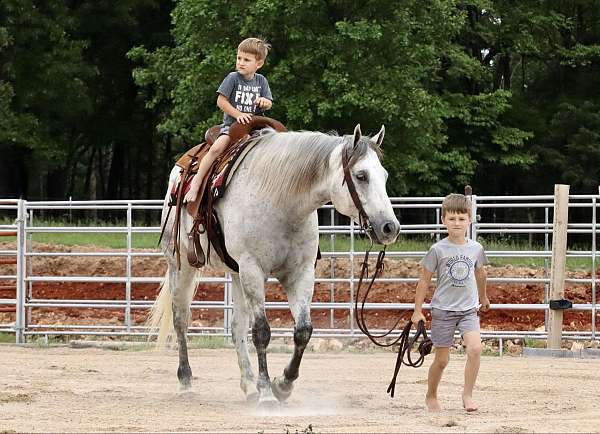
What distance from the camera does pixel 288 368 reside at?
7711 mm

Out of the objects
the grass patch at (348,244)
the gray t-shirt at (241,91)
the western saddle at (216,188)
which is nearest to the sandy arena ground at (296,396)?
the western saddle at (216,188)

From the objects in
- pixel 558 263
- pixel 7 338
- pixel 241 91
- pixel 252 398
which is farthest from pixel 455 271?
pixel 7 338

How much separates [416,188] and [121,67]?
11361 millimetres

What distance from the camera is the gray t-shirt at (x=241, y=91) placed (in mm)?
8188

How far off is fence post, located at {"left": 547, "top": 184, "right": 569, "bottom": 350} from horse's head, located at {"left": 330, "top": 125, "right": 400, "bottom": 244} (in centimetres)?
575

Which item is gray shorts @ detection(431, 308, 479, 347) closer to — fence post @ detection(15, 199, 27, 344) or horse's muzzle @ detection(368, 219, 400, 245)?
horse's muzzle @ detection(368, 219, 400, 245)

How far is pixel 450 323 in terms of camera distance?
702 cm

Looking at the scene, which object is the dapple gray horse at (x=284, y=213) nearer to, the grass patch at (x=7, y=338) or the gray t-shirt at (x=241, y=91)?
Answer: the gray t-shirt at (x=241, y=91)

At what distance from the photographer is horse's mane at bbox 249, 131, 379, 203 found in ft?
24.6

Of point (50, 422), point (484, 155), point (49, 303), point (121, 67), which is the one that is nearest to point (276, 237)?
point (50, 422)

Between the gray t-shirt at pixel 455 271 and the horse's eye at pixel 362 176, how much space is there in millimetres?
599

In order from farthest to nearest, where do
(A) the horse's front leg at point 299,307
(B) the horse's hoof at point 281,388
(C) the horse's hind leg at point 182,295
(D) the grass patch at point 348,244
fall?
(D) the grass patch at point 348,244
(C) the horse's hind leg at point 182,295
(B) the horse's hoof at point 281,388
(A) the horse's front leg at point 299,307

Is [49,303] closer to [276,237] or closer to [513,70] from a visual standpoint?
[276,237]

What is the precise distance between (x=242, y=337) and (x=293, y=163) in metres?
1.57
